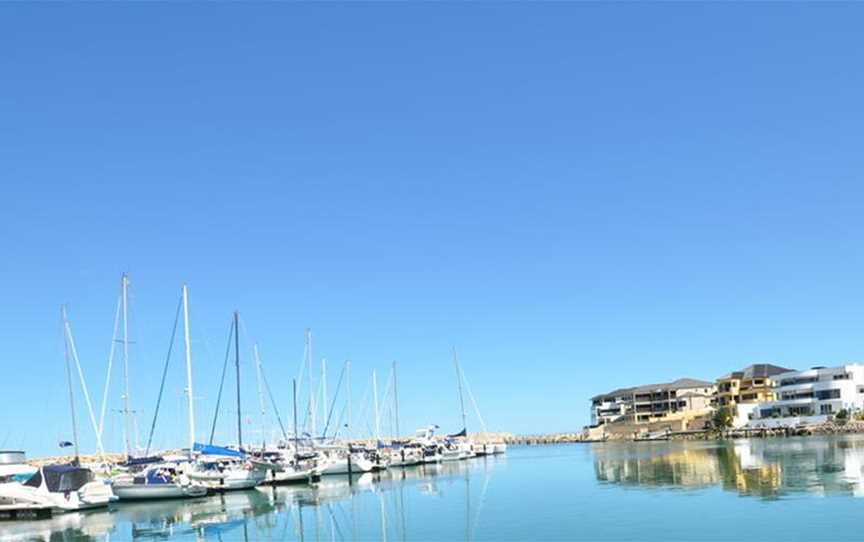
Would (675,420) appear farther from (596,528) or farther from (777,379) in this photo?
(596,528)

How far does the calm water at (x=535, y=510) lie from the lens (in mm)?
32562

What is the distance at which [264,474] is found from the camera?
6206 centimetres

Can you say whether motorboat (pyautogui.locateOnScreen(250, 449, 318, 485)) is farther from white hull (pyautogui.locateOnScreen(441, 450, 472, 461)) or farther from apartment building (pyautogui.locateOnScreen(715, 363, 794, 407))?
apartment building (pyautogui.locateOnScreen(715, 363, 794, 407))

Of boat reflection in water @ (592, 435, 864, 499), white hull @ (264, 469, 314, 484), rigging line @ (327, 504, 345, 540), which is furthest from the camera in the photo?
white hull @ (264, 469, 314, 484)

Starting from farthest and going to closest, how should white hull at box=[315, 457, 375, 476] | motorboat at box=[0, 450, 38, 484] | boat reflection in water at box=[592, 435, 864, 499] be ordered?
white hull at box=[315, 457, 375, 476], motorboat at box=[0, 450, 38, 484], boat reflection in water at box=[592, 435, 864, 499]

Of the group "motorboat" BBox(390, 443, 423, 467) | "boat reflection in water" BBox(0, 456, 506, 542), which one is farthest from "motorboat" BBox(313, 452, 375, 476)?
Result: "motorboat" BBox(390, 443, 423, 467)

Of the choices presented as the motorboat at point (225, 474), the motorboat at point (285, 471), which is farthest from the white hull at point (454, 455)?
the motorboat at point (225, 474)

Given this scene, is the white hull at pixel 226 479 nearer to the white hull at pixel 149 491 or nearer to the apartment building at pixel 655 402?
the white hull at pixel 149 491

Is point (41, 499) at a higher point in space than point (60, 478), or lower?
lower

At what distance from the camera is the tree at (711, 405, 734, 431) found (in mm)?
140375

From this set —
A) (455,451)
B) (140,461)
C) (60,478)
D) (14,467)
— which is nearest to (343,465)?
(140,461)

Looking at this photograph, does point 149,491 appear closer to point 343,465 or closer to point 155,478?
point 155,478

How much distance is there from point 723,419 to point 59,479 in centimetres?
11631

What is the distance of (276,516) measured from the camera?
1711 inches
